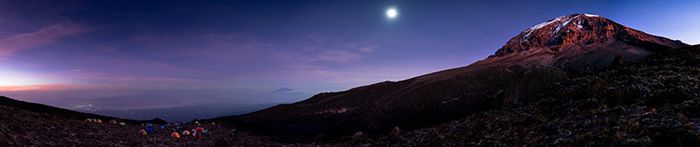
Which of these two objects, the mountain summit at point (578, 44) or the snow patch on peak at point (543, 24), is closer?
the mountain summit at point (578, 44)

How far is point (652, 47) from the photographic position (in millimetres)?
82750

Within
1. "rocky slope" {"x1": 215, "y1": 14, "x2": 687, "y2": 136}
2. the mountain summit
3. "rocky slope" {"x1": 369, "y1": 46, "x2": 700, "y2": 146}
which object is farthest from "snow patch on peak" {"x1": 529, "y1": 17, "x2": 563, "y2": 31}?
"rocky slope" {"x1": 369, "y1": 46, "x2": 700, "y2": 146}

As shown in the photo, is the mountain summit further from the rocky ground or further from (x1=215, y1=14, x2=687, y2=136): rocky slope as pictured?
the rocky ground

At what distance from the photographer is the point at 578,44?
98688mm

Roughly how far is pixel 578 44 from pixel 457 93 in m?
52.3

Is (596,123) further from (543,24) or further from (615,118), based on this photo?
(543,24)

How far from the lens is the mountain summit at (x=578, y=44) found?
79688 millimetres

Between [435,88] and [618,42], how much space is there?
173ft

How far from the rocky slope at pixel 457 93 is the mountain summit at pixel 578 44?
0.71 feet

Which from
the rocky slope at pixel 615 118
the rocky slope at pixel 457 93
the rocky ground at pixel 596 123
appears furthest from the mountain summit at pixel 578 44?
the rocky ground at pixel 596 123

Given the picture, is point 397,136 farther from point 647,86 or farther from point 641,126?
point 641,126

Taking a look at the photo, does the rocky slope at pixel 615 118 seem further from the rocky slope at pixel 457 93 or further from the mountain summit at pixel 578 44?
the mountain summit at pixel 578 44

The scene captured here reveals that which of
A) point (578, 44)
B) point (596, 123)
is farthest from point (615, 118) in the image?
point (578, 44)

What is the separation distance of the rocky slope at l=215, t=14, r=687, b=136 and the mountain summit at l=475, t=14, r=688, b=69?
0.22m
